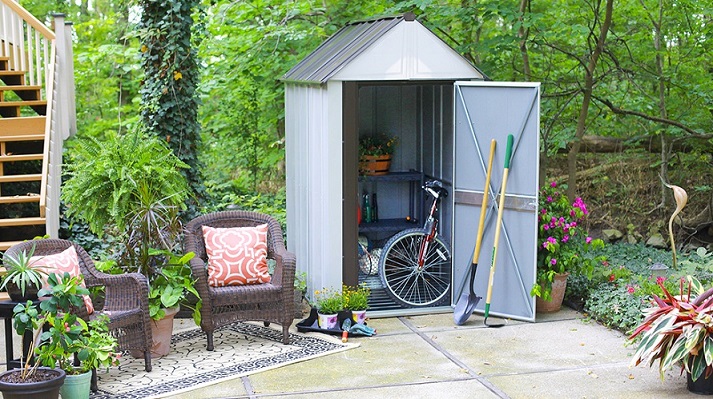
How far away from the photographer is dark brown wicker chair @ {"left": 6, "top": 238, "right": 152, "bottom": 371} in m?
5.77

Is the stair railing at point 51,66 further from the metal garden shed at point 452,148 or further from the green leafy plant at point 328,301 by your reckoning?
the green leafy plant at point 328,301

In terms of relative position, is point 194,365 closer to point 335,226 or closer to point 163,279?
point 163,279

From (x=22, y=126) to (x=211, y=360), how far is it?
4.10m

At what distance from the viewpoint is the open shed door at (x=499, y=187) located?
686 centimetres

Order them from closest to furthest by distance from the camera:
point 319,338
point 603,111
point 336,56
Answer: point 319,338 < point 336,56 < point 603,111

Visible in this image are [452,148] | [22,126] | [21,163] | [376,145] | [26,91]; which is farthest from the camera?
[26,91]

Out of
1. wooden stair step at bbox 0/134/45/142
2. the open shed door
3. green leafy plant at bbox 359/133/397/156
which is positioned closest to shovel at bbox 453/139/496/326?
the open shed door

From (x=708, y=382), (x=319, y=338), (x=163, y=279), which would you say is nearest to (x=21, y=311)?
(x=163, y=279)

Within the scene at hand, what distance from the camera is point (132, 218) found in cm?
635

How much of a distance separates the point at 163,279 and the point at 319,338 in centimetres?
121

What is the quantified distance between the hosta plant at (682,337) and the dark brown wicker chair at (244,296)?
2412 mm

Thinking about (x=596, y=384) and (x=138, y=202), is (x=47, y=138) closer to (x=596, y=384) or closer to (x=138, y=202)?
(x=138, y=202)

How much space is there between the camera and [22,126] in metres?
9.02

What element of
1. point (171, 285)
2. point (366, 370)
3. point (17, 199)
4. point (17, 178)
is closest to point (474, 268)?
point (366, 370)
